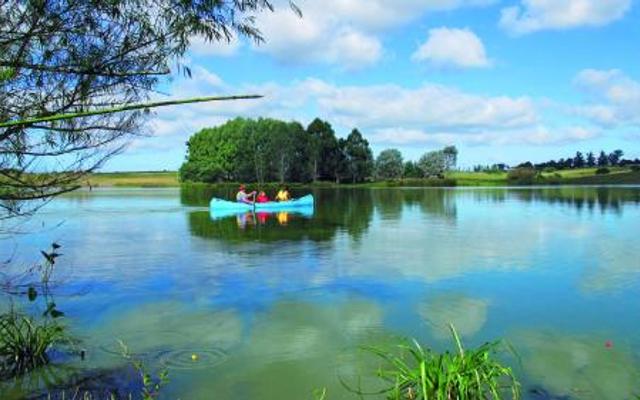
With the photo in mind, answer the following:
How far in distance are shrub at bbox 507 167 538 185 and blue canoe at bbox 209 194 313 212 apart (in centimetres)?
7129

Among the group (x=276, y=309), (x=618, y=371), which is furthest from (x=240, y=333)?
(x=618, y=371)

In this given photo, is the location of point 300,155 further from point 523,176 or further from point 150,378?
point 150,378

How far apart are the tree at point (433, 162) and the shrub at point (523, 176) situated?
16.7 m

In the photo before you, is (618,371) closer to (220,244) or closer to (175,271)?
(175,271)

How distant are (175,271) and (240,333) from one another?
22.1ft

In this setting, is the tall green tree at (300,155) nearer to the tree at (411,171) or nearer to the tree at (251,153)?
the tree at (251,153)

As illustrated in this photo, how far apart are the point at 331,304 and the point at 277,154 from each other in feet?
260

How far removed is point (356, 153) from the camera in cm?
9394

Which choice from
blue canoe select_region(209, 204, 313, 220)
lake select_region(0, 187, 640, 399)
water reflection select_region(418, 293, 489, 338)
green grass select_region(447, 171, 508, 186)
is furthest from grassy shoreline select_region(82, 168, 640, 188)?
water reflection select_region(418, 293, 489, 338)

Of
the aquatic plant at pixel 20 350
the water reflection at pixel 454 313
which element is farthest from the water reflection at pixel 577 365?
the aquatic plant at pixel 20 350

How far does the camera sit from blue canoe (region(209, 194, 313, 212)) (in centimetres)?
3944

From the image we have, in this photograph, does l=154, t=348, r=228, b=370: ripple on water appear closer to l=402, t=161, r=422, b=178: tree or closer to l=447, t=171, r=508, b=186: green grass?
l=447, t=171, r=508, b=186: green grass

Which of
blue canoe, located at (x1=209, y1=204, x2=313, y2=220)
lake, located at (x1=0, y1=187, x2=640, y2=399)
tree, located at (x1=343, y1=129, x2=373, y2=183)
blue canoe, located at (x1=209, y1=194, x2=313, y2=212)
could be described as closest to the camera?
lake, located at (x1=0, y1=187, x2=640, y2=399)

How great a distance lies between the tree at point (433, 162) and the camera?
124131 millimetres
